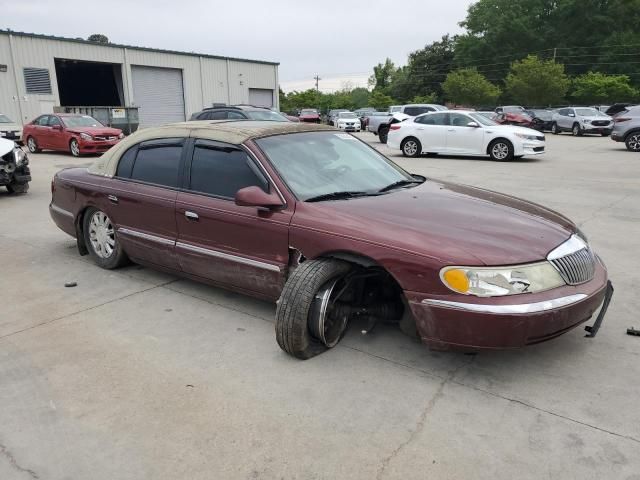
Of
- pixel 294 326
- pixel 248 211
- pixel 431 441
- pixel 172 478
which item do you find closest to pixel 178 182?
pixel 248 211

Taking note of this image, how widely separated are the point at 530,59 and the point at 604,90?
7.78 meters

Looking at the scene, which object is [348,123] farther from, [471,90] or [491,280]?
[491,280]

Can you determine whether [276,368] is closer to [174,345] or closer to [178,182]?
[174,345]

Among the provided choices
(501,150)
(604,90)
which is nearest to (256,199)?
(501,150)

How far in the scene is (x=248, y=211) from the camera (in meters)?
3.93

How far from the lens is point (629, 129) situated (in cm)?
1823

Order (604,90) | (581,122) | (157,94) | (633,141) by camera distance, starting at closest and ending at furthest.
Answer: (633,141), (581,122), (157,94), (604,90)

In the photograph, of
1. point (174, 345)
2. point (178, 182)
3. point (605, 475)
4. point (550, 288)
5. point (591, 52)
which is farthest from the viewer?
point (591, 52)

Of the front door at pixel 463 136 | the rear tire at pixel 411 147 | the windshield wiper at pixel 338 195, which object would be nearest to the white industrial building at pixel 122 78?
the rear tire at pixel 411 147

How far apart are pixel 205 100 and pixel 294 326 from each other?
36.7 m

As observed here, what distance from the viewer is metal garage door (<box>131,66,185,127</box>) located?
34000 millimetres

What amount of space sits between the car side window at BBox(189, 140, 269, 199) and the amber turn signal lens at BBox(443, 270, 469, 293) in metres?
1.52

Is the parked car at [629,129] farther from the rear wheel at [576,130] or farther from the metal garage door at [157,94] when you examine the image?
the metal garage door at [157,94]

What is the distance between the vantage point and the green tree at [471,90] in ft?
189
